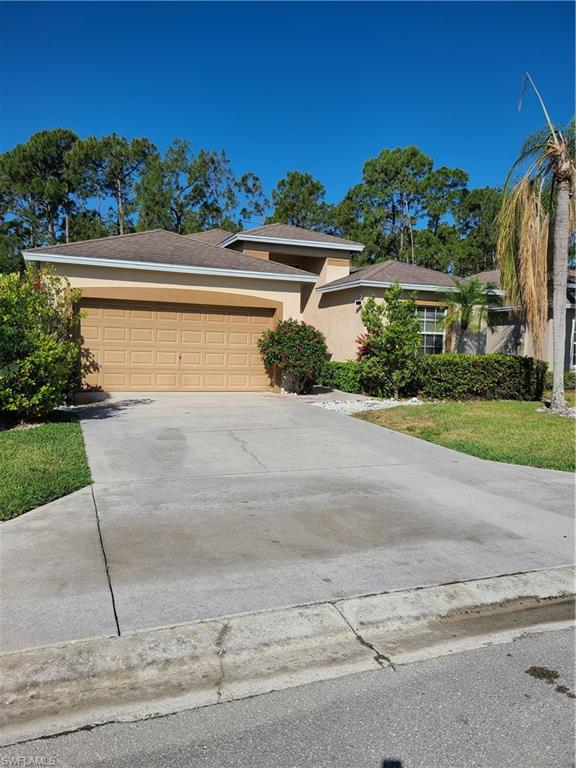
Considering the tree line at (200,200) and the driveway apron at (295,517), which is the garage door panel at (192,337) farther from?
the tree line at (200,200)

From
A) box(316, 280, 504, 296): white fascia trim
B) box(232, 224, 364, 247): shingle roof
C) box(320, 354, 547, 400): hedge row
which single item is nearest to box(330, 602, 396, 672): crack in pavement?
box(320, 354, 547, 400): hedge row

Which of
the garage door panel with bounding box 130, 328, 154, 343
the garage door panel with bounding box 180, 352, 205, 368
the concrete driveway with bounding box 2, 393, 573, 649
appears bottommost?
the concrete driveway with bounding box 2, 393, 573, 649

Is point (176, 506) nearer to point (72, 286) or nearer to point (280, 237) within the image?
point (72, 286)

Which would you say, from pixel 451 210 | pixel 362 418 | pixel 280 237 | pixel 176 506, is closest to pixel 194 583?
pixel 176 506

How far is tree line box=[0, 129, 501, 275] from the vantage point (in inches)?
1396

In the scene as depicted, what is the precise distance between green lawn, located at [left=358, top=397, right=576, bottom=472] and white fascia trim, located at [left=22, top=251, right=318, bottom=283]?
5.31m

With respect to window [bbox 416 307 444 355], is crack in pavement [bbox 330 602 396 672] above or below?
below

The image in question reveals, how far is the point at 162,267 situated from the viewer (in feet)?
49.4

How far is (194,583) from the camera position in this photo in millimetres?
4391

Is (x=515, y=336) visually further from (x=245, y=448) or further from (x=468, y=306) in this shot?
(x=245, y=448)

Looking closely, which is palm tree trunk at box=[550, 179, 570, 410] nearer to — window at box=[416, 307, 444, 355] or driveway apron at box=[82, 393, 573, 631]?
driveway apron at box=[82, 393, 573, 631]

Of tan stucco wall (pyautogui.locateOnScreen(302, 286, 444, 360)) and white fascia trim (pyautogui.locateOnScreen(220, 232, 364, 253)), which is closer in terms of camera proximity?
tan stucco wall (pyautogui.locateOnScreen(302, 286, 444, 360))

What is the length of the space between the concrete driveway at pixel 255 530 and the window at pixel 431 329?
992 cm

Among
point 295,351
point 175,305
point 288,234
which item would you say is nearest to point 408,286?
point 295,351
